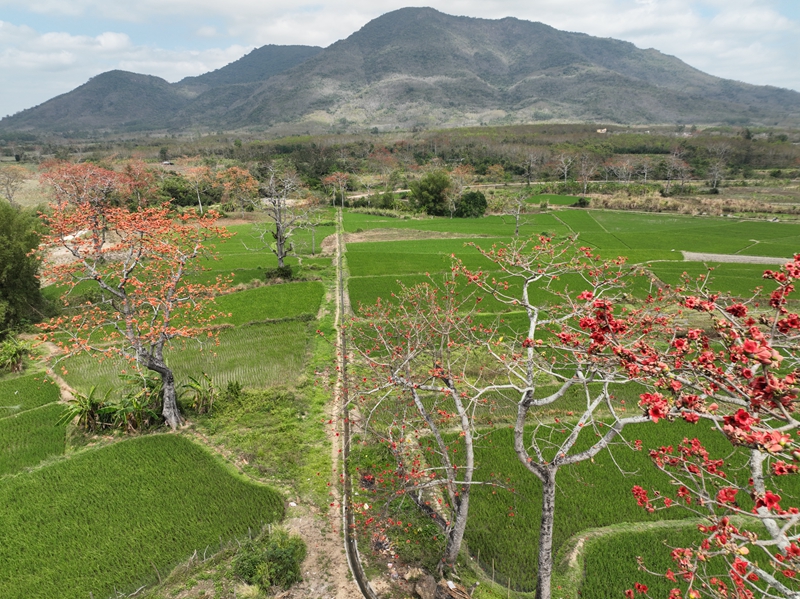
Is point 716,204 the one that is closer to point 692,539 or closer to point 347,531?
point 692,539

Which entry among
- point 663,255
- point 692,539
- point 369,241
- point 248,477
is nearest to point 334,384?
point 248,477

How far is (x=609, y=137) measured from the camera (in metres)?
91.9

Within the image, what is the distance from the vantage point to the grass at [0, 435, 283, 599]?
794 centimetres

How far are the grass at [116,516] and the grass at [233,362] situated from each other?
4072 mm

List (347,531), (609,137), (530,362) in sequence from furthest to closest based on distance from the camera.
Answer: (609,137), (347,531), (530,362)

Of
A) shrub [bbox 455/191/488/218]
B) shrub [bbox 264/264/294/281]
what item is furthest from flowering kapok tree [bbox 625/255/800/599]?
shrub [bbox 455/191/488/218]

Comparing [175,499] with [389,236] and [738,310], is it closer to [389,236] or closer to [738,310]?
[738,310]

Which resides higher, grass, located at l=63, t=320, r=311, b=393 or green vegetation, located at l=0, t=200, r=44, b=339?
green vegetation, located at l=0, t=200, r=44, b=339

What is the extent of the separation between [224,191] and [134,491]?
51.8m

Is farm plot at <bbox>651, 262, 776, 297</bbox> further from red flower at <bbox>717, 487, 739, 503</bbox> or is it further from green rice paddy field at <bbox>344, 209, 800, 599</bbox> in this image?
red flower at <bbox>717, 487, 739, 503</bbox>

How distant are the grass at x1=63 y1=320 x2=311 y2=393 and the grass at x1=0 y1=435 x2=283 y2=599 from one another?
13.4 ft

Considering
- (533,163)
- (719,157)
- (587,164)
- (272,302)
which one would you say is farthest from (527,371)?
(719,157)

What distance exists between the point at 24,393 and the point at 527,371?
1724cm

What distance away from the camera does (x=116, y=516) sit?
9.27 meters
